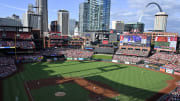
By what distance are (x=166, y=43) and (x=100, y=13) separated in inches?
4966

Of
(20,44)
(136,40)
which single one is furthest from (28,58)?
(136,40)

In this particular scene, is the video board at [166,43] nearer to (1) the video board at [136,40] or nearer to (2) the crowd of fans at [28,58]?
(1) the video board at [136,40]

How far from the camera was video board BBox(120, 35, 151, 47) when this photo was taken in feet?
238

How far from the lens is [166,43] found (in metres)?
64.9

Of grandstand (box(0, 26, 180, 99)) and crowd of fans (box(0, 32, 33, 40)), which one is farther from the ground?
crowd of fans (box(0, 32, 33, 40))

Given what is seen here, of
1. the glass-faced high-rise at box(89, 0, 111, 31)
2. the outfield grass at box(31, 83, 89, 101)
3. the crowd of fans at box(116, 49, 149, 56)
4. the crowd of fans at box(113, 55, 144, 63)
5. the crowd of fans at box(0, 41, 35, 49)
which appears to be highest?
the glass-faced high-rise at box(89, 0, 111, 31)

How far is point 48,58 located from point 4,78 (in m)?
32.6

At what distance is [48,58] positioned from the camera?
70438 mm

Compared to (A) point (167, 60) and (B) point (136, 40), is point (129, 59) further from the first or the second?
(A) point (167, 60)

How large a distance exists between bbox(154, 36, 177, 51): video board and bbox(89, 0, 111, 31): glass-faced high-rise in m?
118

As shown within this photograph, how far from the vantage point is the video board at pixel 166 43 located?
6228 centimetres

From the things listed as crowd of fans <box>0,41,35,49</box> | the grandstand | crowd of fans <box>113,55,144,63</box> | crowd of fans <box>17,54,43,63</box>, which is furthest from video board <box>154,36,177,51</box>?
crowd of fans <box>0,41,35,49</box>

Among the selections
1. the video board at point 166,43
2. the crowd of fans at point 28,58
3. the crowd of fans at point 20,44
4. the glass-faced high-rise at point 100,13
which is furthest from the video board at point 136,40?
the glass-faced high-rise at point 100,13

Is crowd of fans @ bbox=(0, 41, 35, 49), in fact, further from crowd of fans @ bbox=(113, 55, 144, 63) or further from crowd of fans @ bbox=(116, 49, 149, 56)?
crowd of fans @ bbox=(116, 49, 149, 56)
